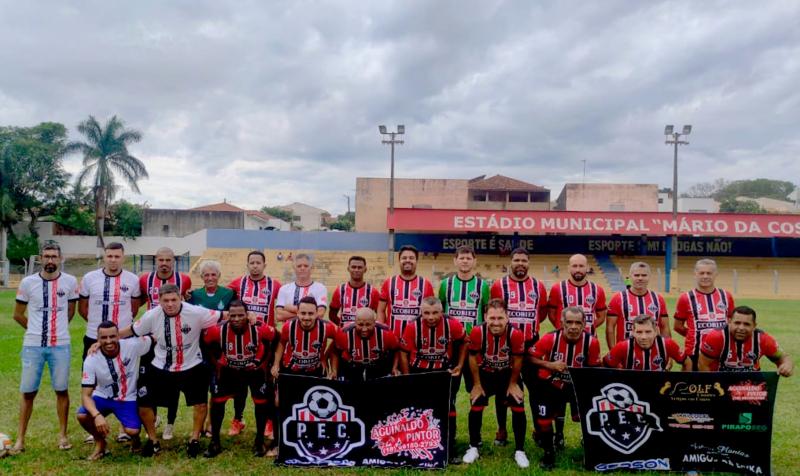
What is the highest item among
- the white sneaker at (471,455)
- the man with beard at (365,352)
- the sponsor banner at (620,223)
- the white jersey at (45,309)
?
the sponsor banner at (620,223)

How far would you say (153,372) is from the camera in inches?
201

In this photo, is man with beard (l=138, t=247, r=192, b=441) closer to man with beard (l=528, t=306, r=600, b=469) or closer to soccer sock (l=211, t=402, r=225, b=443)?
soccer sock (l=211, t=402, r=225, b=443)

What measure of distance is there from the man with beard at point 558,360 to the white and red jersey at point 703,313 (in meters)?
1.42

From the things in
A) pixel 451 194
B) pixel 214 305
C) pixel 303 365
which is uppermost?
pixel 451 194

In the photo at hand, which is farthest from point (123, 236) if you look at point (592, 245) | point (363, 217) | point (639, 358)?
point (639, 358)

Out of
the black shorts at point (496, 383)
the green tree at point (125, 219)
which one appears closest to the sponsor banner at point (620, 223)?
the black shorts at point (496, 383)

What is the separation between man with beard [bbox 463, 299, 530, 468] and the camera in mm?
4895

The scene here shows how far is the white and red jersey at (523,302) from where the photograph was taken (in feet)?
18.3

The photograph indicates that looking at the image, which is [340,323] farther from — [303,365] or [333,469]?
[333,469]

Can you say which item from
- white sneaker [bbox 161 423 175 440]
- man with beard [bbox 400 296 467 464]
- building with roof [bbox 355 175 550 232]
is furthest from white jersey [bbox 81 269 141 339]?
building with roof [bbox 355 175 550 232]

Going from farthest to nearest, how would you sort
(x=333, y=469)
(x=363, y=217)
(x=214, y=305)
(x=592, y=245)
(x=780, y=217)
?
(x=363, y=217), (x=592, y=245), (x=780, y=217), (x=214, y=305), (x=333, y=469)

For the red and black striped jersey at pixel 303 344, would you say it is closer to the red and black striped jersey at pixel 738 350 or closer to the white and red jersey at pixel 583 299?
the white and red jersey at pixel 583 299

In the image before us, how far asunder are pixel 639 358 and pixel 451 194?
35.7 m

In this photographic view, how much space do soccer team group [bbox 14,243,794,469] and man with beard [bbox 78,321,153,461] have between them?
1 cm
